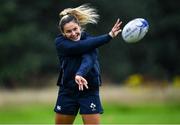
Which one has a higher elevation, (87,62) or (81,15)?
(81,15)

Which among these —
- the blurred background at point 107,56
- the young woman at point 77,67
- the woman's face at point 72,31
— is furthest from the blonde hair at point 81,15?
the blurred background at point 107,56

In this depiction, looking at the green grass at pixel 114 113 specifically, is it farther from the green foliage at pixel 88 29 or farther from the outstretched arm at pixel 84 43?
the outstretched arm at pixel 84 43

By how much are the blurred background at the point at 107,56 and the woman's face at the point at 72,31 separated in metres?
18.0

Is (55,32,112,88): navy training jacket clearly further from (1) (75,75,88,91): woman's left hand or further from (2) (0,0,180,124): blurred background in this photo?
(2) (0,0,180,124): blurred background

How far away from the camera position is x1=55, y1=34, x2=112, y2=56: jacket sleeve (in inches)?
355

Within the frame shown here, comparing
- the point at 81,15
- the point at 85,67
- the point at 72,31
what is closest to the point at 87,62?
the point at 85,67

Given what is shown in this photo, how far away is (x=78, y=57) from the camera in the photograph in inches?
364

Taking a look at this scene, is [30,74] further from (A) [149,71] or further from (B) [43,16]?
(A) [149,71]

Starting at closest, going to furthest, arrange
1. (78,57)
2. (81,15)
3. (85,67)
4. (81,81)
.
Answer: (81,81)
(85,67)
(78,57)
(81,15)

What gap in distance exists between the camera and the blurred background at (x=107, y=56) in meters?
30.3

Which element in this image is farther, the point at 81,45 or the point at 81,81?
the point at 81,45

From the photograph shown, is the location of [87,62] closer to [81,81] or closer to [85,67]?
[85,67]

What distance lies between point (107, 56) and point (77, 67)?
27.4 meters

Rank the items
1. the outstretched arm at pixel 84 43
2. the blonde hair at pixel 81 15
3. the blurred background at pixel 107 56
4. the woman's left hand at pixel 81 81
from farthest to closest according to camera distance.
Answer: the blurred background at pixel 107 56, the blonde hair at pixel 81 15, the outstretched arm at pixel 84 43, the woman's left hand at pixel 81 81
